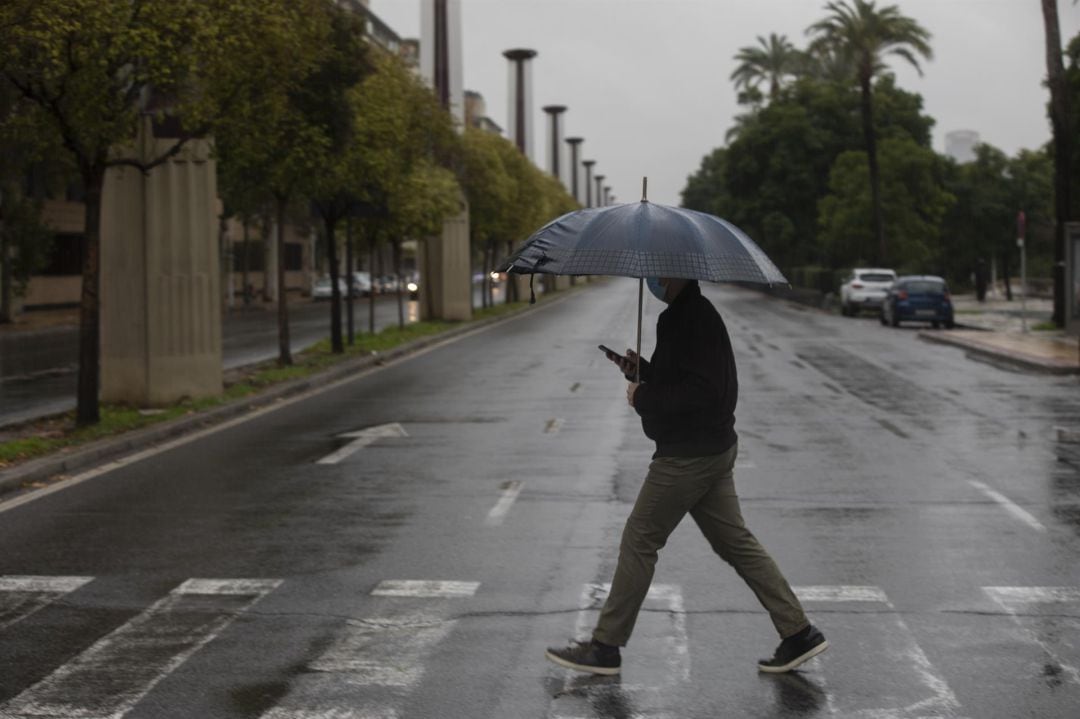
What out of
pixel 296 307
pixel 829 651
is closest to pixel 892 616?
pixel 829 651

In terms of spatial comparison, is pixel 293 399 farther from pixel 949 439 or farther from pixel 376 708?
pixel 376 708

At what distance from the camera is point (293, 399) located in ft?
68.5

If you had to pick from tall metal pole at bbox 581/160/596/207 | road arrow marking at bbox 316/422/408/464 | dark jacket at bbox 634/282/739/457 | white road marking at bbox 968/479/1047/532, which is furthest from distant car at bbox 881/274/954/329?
tall metal pole at bbox 581/160/596/207

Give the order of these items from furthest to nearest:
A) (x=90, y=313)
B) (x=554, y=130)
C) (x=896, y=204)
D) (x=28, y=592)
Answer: (x=554, y=130) < (x=896, y=204) < (x=90, y=313) < (x=28, y=592)

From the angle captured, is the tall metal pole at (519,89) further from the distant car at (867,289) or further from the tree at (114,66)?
the tree at (114,66)

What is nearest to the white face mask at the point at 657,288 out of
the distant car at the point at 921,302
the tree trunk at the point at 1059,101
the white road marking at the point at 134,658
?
the white road marking at the point at 134,658

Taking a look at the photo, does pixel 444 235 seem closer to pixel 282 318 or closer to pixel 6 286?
pixel 6 286

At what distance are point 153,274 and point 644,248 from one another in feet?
44.6

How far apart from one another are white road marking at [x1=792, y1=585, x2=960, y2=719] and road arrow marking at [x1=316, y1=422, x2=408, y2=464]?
671 cm

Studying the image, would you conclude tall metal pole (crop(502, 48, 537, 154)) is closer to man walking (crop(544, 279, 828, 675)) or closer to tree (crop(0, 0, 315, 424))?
tree (crop(0, 0, 315, 424))

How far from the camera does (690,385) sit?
6242 mm

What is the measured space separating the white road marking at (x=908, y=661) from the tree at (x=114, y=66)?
8932 mm

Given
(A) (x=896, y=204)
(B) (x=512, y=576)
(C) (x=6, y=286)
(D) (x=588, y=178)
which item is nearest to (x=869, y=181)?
Result: (A) (x=896, y=204)

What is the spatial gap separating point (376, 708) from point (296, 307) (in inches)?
2492
